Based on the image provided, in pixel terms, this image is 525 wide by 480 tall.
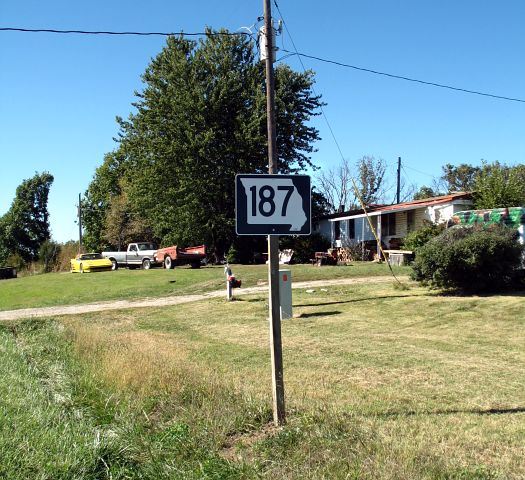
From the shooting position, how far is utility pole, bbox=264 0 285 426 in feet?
16.8

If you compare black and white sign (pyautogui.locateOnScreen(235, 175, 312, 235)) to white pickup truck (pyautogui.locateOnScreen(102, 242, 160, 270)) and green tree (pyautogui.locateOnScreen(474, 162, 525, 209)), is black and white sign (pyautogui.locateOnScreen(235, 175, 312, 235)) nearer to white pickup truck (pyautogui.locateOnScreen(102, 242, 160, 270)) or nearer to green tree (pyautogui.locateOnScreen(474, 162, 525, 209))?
green tree (pyautogui.locateOnScreen(474, 162, 525, 209))

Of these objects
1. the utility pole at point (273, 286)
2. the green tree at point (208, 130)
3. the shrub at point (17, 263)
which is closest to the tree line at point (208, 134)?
the green tree at point (208, 130)

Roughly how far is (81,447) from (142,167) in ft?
126

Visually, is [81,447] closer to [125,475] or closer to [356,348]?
[125,475]

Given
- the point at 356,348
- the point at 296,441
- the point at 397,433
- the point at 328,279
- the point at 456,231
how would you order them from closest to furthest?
1. the point at 296,441
2. the point at 397,433
3. the point at 356,348
4. the point at 456,231
5. the point at 328,279

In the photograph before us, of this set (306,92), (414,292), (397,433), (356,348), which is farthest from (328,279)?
(306,92)

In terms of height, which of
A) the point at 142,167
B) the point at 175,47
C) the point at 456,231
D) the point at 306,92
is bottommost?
the point at 456,231

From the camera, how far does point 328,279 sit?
22719mm

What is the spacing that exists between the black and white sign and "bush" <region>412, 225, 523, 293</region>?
1064cm

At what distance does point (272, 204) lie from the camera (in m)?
5.23

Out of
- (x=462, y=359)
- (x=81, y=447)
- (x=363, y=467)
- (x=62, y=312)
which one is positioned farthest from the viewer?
(x=62, y=312)

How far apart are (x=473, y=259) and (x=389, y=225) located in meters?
20.9

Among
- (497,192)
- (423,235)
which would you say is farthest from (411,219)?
(423,235)

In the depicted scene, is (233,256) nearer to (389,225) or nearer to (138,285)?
(389,225)
